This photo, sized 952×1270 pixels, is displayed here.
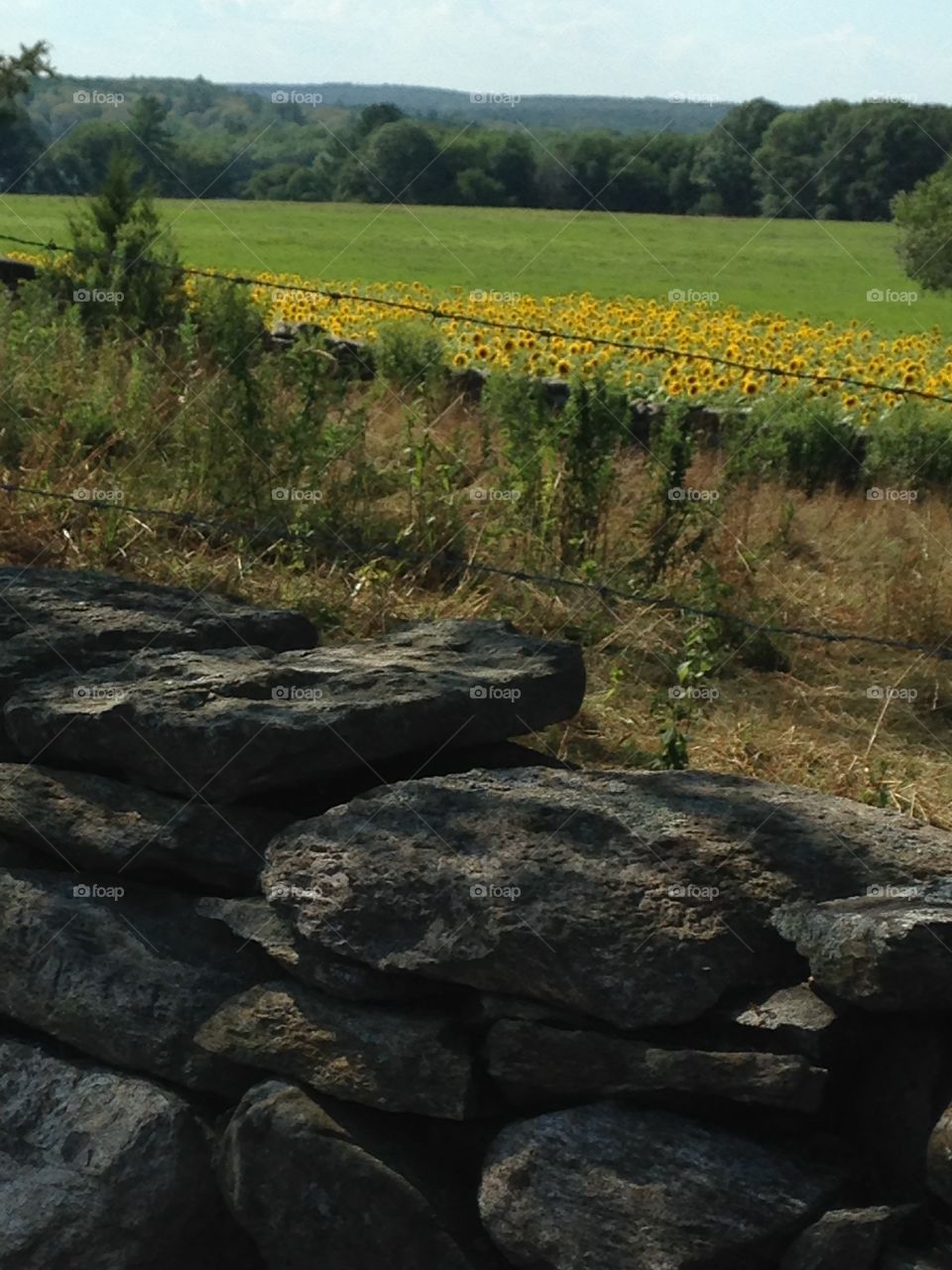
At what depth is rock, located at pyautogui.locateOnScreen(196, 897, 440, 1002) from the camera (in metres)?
3.72

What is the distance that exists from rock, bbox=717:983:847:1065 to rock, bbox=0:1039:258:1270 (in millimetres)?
1323

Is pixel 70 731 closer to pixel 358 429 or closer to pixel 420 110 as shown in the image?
pixel 358 429

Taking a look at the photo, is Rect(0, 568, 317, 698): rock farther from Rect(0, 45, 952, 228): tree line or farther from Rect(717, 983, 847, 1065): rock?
Rect(0, 45, 952, 228): tree line

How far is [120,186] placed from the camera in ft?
37.5

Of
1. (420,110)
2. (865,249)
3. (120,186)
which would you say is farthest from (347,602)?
(865,249)

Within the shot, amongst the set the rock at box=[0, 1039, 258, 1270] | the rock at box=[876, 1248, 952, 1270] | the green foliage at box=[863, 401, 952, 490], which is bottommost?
the rock at box=[0, 1039, 258, 1270]

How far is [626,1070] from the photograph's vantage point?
3400 mm

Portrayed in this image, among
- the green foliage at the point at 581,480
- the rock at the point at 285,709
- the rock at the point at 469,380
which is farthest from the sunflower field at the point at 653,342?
the rock at the point at 285,709

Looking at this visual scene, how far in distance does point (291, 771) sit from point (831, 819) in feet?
4.21

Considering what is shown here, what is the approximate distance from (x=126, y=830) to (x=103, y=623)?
0.81m

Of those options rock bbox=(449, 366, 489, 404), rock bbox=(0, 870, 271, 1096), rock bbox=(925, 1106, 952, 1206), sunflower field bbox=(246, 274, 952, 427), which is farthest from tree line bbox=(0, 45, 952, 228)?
rock bbox=(925, 1106, 952, 1206)

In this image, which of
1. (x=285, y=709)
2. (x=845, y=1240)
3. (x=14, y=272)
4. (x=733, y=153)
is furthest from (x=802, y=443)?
(x=733, y=153)

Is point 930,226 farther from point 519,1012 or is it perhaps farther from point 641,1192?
point 641,1192

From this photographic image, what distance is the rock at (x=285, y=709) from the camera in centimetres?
410
